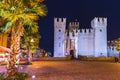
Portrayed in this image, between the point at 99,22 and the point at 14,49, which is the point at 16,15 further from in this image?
the point at 99,22

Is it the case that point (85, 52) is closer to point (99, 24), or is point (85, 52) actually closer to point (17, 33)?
point (99, 24)

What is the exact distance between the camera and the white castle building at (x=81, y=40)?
71062 mm

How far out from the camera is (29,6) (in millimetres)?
16156

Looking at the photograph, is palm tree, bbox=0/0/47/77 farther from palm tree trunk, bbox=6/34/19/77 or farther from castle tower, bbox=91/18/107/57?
castle tower, bbox=91/18/107/57

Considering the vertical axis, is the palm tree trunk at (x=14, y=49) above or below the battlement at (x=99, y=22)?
below

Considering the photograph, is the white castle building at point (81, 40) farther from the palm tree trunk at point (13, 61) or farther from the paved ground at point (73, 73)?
the palm tree trunk at point (13, 61)

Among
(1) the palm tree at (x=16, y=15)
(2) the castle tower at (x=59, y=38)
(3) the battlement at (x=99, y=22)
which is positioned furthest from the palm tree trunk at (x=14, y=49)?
(2) the castle tower at (x=59, y=38)

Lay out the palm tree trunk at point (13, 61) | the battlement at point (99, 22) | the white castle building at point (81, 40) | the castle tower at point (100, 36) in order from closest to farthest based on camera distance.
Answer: the palm tree trunk at point (13, 61) → the white castle building at point (81, 40) → the castle tower at point (100, 36) → the battlement at point (99, 22)

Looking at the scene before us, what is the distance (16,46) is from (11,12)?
1.86 metres

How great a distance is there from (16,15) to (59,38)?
61333mm

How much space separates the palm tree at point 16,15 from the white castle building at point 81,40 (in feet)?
176

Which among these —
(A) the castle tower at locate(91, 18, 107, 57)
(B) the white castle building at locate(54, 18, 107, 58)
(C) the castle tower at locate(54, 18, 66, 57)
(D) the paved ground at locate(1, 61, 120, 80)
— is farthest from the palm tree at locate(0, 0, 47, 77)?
(C) the castle tower at locate(54, 18, 66, 57)

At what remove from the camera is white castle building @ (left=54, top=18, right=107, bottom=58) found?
233 feet

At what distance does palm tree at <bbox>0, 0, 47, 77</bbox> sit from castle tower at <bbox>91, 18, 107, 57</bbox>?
183ft
